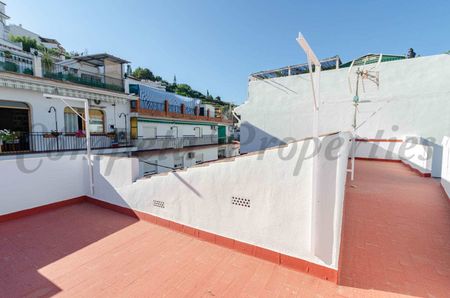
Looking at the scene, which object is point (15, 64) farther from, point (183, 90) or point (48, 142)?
point (183, 90)

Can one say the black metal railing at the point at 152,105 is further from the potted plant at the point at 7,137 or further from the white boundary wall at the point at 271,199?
the white boundary wall at the point at 271,199

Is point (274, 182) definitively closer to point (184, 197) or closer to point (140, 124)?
point (184, 197)

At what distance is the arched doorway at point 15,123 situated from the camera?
8.75 metres

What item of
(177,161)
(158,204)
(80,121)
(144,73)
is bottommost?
(177,161)

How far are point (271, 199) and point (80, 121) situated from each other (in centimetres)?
1312

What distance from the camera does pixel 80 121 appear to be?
40.1ft

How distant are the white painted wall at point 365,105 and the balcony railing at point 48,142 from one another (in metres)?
9.39

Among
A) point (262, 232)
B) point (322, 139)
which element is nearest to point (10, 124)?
point (262, 232)

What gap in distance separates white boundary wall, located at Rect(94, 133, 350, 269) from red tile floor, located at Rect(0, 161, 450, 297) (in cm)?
42

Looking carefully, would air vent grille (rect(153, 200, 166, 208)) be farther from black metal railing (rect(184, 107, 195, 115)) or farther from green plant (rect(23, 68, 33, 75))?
black metal railing (rect(184, 107, 195, 115))

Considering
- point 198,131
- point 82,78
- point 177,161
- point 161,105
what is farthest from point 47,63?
point 198,131

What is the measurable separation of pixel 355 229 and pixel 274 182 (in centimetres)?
211

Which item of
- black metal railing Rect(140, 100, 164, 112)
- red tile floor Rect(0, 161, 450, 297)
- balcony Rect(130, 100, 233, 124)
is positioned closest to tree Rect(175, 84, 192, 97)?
balcony Rect(130, 100, 233, 124)

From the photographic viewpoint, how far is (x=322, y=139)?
296cm
